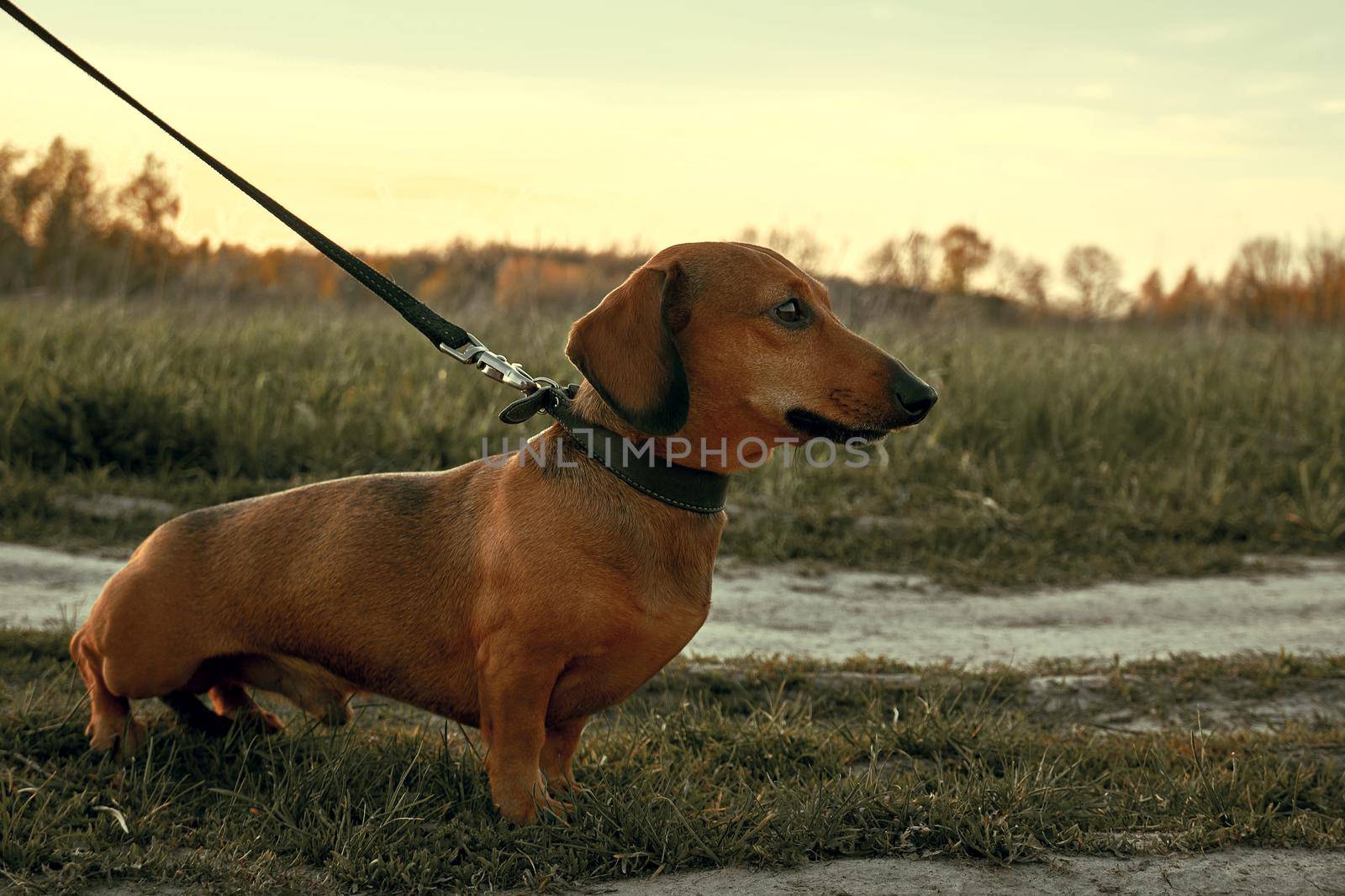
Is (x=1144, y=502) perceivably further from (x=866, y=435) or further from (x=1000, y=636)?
(x=866, y=435)

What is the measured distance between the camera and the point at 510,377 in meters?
3.08

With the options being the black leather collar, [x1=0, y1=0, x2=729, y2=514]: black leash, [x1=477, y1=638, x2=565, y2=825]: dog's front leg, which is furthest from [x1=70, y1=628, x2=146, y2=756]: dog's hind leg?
the black leather collar

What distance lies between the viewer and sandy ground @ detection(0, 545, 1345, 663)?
5.47 m

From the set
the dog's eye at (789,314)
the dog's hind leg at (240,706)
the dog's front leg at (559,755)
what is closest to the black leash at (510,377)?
the dog's eye at (789,314)

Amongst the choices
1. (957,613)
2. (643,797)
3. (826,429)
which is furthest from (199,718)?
(957,613)

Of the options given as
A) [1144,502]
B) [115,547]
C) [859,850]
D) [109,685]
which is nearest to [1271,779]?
[859,850]

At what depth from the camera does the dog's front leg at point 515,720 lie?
2.76m

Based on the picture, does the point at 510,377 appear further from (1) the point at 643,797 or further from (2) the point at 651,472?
(1) the point at 643,797

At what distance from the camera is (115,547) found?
256 inches

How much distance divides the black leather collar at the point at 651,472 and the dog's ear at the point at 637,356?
0.12 meters

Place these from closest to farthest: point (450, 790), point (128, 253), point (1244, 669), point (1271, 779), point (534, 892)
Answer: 1. point (534, 892)
2. point (450, 790)
3. point (1271, 779)
4. point (1244, 669)
5. point (128, 253)

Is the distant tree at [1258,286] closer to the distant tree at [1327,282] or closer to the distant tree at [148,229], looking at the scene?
the distant tree at [1327,282]

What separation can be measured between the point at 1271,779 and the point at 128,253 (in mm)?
12140

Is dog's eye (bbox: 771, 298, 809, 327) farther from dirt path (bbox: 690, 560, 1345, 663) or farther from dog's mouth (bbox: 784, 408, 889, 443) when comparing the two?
dirt path (bbox: 690, 560, 1345, 663)
